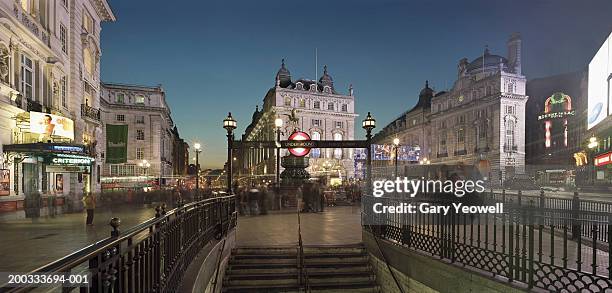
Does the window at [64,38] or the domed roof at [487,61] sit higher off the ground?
the domed roof at [487,61]

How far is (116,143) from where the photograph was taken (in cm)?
2933

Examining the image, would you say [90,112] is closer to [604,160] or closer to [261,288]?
[261,288]

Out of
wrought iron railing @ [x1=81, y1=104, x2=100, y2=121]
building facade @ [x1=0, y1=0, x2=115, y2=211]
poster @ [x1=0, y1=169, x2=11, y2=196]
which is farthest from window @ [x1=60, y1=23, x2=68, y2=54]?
poster @ [x1=0, y1=169, x2=11, y2=196]

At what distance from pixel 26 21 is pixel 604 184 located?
43259 mm

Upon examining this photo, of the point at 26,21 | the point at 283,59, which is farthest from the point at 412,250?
the point at 283,59

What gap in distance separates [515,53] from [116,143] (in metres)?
67.7

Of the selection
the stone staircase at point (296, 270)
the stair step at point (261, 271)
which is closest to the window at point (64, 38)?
the stone staircase at point (296, 270)

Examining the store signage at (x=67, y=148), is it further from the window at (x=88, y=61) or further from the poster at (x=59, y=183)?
the window at (x=88, y=61)

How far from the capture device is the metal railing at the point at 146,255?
2789mm

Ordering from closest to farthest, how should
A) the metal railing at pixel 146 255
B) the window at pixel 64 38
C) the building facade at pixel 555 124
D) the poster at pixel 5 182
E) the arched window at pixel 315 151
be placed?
the metal railing at pixel 146 255, the poster at pixel 5 182, the window at pixel 64 38, the building facade at pixel 555 124, the arched window at pixel 315 151

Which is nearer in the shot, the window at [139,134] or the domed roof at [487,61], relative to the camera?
the window at [139,134]

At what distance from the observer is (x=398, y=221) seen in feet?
30.2

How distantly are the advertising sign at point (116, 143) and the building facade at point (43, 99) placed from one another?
1.24m

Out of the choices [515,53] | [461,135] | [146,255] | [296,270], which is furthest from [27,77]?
[515,53]
